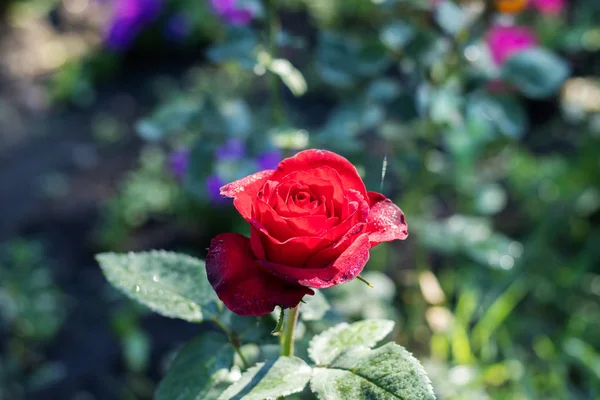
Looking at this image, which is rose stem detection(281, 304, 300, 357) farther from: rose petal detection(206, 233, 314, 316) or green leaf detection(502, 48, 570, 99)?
green leaf detection(502, 48, 570, 99)

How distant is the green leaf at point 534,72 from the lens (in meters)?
1.23

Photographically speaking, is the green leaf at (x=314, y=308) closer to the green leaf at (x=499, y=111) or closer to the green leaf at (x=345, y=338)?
the green leaf at (x=345, y=338)

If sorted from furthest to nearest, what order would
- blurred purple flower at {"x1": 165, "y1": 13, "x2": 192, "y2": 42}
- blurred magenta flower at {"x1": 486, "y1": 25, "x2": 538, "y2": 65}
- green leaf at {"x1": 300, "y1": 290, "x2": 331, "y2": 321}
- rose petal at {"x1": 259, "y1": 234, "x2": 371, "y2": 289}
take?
blurred purple flower at {"x1": 165, "y1": 13, "x2": 192, "y2": 42} → blurred magenta flower at {"x1": 486, "y1": 25, "x2": 538, "y2": 65} → green leaf at {"x1": 300, "y1": 290, "x2": 331, "y2": 321} → rose petal at {"x1": 259, "y1": 234, "x2": 371, "y2": 289}

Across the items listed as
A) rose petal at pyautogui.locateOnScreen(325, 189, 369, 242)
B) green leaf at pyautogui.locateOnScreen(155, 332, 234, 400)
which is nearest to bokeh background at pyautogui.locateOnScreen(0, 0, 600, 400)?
rose petal at pyautogui.locateOnScreen(325, 189, 369, 242)

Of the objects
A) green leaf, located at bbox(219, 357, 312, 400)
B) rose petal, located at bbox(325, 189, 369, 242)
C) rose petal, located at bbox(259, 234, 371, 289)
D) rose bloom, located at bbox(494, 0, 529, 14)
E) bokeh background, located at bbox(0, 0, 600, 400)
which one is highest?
rose petal, located at bbox(325, 189, 369, 242)

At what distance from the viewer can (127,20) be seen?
10.9ft

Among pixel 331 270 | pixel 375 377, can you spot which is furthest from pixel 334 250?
pixel 375 377

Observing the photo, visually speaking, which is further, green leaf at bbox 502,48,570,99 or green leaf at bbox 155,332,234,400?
green leaf at bbox 502,48,570,99

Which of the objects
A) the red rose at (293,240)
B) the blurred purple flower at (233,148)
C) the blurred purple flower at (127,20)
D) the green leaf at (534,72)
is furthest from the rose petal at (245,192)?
the blurred purple flower at (127,20)

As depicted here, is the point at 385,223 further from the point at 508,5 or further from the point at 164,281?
the point at 508,5

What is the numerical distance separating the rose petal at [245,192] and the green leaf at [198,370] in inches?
8.3

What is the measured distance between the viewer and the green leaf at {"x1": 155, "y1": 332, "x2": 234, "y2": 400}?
26.0 inches

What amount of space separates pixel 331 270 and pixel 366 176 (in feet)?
2.63

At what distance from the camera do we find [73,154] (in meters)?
2.85
